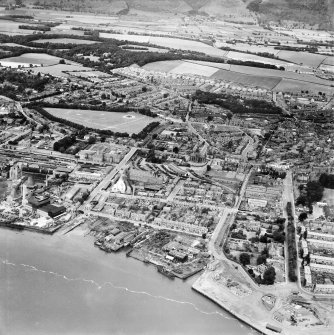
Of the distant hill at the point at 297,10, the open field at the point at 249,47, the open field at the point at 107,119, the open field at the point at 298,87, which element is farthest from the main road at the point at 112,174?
the distant hill at the point at 297,10

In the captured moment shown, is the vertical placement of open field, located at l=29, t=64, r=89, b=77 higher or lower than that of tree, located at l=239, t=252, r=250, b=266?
lower

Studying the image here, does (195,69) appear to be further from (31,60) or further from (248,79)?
(31,60)

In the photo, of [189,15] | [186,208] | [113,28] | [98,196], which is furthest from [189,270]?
[189,15]

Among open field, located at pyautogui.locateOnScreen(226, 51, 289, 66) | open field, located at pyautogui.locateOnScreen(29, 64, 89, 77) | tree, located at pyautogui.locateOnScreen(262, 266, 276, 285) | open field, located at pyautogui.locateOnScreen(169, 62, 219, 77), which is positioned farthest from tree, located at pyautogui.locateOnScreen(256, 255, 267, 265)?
open field, located at pyautogui.locateOnScreen(226, 51, 289, 66)

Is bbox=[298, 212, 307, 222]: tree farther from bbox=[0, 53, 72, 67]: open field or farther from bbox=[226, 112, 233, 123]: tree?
bbox=[0, 53, 72, 67]: open field

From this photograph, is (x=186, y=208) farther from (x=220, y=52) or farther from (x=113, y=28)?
(x=113, y=28)

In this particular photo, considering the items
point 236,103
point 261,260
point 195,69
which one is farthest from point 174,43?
point 261,260

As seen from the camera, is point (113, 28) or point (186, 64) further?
point (113, 28)

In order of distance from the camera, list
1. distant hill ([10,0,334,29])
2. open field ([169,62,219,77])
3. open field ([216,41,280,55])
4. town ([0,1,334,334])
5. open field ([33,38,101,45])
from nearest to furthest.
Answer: town ([0,1,334,334])
open field ([169,62,219,77])
open field ([33,38,101,45])
open field ([216,41,280,55])
distant hill ([10,0,334,29])
